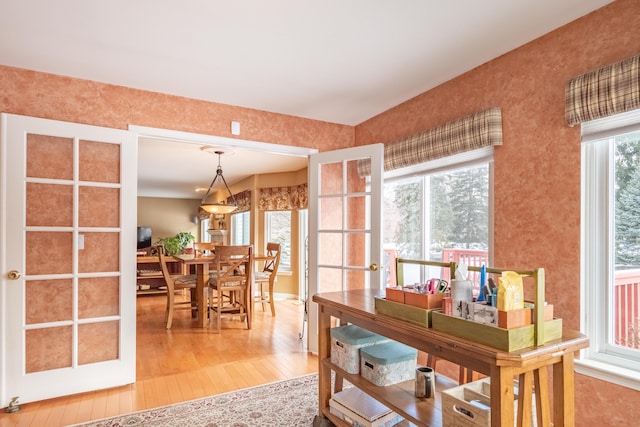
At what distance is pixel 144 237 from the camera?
9.13 m

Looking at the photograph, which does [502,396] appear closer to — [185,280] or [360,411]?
[360,411]

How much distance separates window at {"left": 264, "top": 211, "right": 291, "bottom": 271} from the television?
4.19 m

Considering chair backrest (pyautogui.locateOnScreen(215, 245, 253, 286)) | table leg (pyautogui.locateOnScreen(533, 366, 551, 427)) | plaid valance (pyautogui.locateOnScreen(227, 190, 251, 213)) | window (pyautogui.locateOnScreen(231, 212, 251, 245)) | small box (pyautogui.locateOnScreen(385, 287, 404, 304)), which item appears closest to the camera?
table leg (pyautogui.locateOnScreen(533, 366, 551, 427))

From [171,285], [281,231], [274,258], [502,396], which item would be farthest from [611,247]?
[281,231]

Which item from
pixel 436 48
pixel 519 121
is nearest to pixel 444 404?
pixel 519 121

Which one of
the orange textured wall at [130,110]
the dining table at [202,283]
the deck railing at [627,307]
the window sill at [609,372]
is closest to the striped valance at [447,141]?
the orange textured wall at [130,110]

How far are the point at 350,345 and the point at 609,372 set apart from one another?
1.30m

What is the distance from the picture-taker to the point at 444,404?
138cm

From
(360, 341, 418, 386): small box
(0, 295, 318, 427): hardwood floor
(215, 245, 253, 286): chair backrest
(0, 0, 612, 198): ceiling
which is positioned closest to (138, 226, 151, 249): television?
(0, 295, 318, 427): hardwood floor

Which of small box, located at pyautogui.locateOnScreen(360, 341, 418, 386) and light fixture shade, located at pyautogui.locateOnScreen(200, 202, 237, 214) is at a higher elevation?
light fixture shade, located at pyautogui.locateOnScreen(200, 202, 237, 214)

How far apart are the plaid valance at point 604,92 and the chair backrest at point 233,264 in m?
3.49

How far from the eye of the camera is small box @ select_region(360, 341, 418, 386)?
1.71m

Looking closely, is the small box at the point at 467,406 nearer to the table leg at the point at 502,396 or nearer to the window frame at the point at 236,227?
the table leg at the point at 502,396

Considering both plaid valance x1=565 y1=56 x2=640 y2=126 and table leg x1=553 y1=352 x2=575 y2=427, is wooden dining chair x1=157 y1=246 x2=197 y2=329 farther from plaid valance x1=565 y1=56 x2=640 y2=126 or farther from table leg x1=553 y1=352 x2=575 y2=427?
plaid valance x1=565 y1=56 x2=640 y2=126
